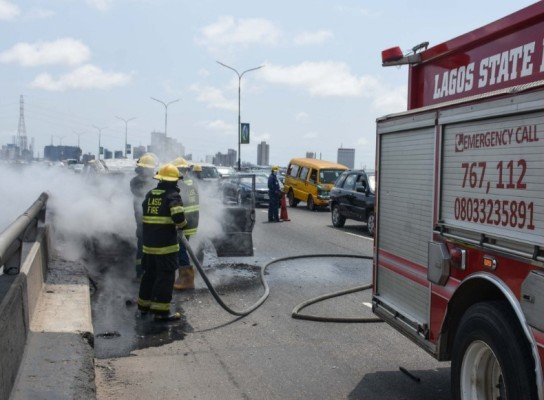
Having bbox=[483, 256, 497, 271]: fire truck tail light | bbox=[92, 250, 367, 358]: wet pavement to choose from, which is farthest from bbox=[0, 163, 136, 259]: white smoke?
bbox=[483, 256, 497, 271]: fire truck tail light

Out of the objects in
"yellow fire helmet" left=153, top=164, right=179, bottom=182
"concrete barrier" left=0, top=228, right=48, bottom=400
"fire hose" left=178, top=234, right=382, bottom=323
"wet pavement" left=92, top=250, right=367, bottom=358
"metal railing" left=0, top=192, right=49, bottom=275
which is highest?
"yellow fire helmet" left=153, top=164, right=179, bottom=182

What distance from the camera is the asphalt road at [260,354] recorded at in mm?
4949

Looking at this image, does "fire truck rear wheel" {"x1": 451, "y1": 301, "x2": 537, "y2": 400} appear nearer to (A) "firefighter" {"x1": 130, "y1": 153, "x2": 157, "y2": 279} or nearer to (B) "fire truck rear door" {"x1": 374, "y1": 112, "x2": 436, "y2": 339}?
(B) "fire truck rear door" {"x1": 374, "y1": 112, "x2": 436, "y2": 339}

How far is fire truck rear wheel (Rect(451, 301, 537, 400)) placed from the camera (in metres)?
3.15

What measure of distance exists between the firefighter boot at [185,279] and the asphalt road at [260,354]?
0.17 meters

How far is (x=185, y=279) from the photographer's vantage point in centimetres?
889

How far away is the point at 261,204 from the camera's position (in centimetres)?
2644

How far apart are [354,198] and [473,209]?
44.5 feet

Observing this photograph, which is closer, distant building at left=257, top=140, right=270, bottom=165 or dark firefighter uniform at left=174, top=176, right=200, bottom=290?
dark firefighter uniform at left=174, top=176, right=200, bottom=290

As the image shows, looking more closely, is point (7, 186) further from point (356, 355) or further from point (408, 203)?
point (408, 203)

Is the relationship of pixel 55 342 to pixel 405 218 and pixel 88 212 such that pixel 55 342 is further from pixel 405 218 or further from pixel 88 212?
pixel 88 212

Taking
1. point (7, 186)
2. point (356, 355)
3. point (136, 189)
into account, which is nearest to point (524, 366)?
point (356, 355)

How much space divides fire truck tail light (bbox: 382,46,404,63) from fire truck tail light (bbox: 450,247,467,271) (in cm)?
219

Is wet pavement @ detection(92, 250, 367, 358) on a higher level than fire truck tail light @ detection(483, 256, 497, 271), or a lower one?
lower
